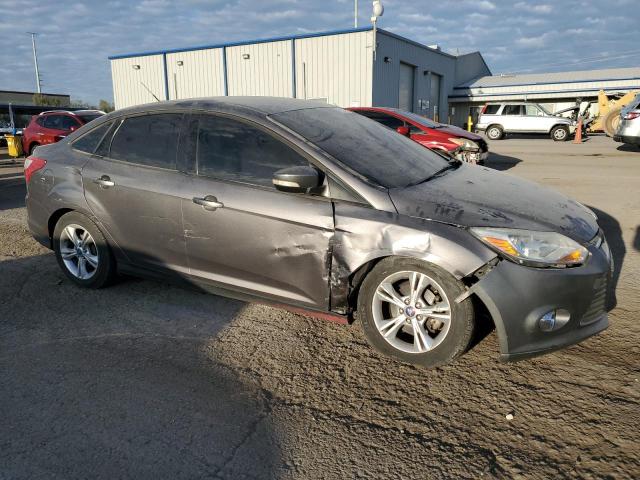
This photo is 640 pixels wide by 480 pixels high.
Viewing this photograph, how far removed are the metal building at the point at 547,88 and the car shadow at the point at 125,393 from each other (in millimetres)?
38624

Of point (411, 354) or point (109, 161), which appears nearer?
point (411, 354)

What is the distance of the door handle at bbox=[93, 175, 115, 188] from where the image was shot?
402 centimetres

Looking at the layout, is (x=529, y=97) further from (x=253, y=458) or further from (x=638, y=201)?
(x=253, y=458)

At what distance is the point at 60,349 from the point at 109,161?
155 centimetres

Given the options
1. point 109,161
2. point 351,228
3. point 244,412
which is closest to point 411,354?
point 351,228

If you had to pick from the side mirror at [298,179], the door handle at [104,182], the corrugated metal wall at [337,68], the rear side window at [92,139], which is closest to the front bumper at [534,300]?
the side mirror at [298,179]

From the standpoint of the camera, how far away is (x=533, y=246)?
279cm

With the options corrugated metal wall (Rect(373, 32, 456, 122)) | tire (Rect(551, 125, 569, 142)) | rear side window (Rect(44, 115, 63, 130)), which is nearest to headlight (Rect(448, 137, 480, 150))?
rear side window (Rect(44, 115, 63, 130))

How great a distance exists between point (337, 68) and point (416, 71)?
22.9 feet

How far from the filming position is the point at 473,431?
97.0 inches

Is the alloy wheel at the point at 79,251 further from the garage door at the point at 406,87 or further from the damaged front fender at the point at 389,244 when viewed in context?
the garage door at the point at 406,87

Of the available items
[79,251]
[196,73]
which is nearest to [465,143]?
[79,251]

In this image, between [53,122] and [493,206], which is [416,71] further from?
[493,206]

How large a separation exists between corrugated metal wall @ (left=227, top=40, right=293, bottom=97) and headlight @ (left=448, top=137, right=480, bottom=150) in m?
17.9
